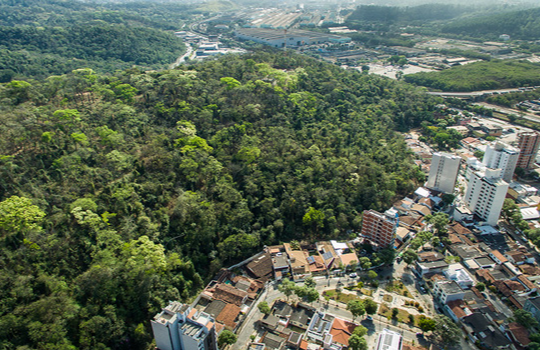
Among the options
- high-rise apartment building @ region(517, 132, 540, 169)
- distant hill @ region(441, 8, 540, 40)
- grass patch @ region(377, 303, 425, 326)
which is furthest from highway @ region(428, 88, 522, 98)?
grass patch @ region(377, 303, 425, 326)

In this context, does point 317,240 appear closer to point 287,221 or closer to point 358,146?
point 287,221

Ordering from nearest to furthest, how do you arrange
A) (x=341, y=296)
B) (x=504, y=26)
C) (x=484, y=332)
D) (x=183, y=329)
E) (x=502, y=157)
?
(x=183, y=329)
(x=484, y=332)
(x=341, y=296)
(x=502, y=157)
(x=504, y=26)

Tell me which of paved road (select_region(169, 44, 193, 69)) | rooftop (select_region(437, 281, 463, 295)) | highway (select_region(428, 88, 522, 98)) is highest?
paved road (select_region(169, 44, 193, 69))

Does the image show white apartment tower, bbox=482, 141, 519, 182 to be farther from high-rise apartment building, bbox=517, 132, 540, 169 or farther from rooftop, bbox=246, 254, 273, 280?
rooftop, bbox=246, 254, 273, 280

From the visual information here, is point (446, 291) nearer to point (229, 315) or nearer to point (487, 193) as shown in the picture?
point (487, 193)

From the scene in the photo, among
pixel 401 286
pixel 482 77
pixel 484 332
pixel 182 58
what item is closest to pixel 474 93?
pixel 482 77

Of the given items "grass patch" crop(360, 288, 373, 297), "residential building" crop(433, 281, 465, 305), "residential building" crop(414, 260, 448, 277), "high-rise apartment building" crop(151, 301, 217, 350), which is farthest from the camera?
"residential building" crop(414, 260, 448, 277)

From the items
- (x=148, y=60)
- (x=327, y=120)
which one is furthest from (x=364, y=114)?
(x=148, y=60)
